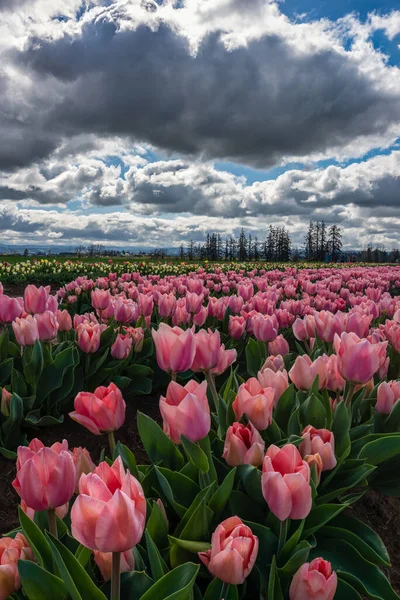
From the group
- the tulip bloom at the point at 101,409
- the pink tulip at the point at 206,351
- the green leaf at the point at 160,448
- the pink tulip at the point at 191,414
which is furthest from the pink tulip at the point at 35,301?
the pink tulip at the point at 191,414

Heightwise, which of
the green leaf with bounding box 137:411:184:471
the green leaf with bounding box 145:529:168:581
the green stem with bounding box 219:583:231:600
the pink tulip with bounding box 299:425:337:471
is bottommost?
the green stem with bounding box 219:583:231:600

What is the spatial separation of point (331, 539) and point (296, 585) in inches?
20.6

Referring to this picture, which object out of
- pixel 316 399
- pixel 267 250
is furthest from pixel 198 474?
pixel 267 250

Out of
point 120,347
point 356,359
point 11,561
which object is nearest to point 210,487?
point 11,561

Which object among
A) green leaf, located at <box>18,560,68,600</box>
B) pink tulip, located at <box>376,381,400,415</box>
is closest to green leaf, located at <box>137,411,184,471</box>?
green leaf, located at <box>18,560,68,600</box>

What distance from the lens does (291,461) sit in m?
1.33

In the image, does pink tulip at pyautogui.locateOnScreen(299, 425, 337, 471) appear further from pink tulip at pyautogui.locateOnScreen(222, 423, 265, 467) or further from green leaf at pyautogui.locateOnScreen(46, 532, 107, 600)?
green leaf at pyautogui.locateOnScreen(46, 532, 107, 600)

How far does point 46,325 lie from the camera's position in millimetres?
3275

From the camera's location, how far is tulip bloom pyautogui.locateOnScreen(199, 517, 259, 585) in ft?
3.71

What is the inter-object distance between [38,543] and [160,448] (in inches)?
24.0

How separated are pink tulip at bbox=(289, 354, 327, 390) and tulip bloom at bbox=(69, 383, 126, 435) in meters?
0.94

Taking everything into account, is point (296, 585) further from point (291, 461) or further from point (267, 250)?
point (267, 250)

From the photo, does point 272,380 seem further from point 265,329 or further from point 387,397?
point 265,329

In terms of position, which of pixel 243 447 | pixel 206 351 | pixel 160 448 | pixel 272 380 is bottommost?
pixel 160 448
